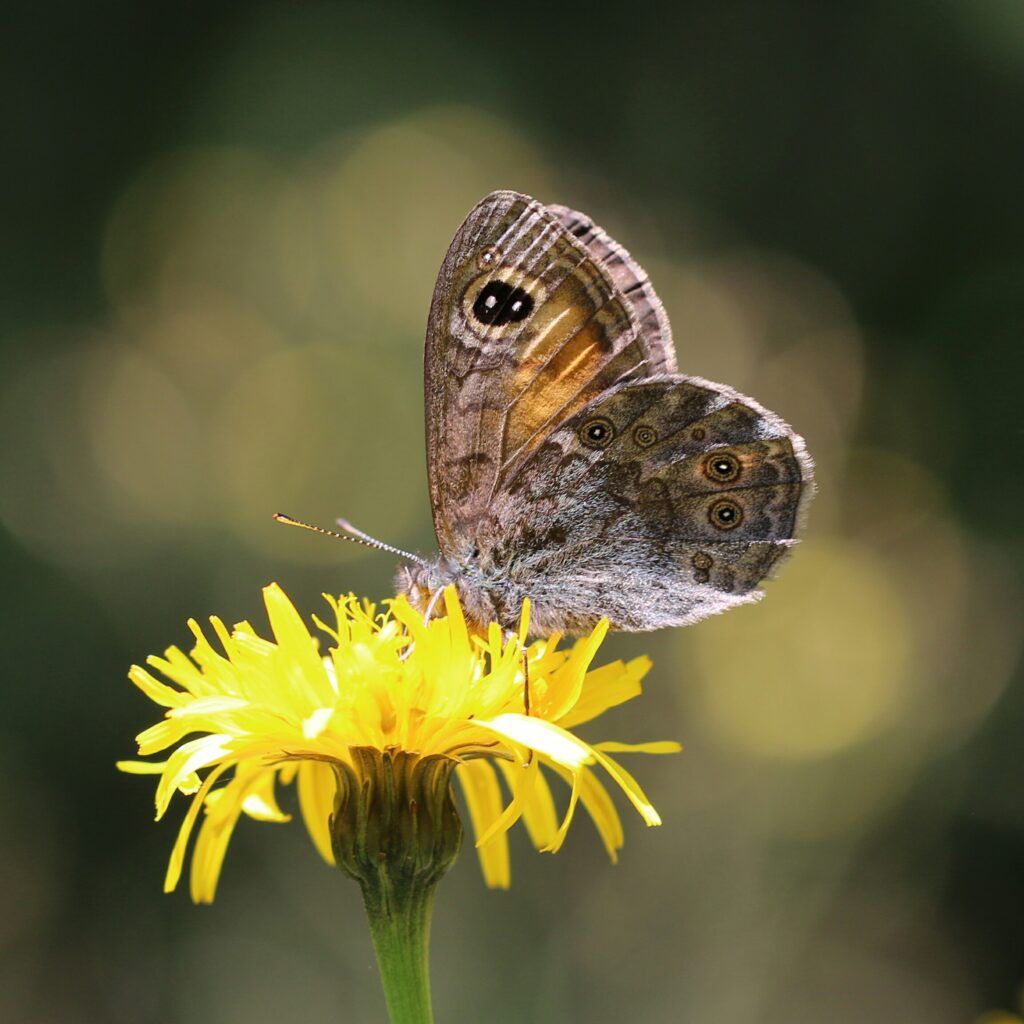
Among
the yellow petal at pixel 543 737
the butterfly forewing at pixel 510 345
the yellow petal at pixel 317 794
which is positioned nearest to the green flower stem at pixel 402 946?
the yellow petal at pixel 543 737

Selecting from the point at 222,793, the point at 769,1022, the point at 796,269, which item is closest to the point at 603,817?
the point at 222,793

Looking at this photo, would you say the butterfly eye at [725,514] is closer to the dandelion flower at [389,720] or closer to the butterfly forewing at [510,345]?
the butterfly forewing at [510,345]

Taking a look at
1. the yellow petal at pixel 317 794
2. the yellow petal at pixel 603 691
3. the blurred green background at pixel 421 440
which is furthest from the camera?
the blurred green background at pixel 421 440

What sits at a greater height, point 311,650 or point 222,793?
point 311,650

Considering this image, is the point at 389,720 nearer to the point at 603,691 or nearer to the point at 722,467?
the point at 603,691

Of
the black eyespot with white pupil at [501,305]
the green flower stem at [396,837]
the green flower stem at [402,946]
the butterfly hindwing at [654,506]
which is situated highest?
the black eyespot with white pupil at [501,305]

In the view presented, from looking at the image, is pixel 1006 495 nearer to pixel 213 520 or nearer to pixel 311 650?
pixel 213 520

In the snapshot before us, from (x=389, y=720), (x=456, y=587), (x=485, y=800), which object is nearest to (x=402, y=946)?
(x=389, y=720)
